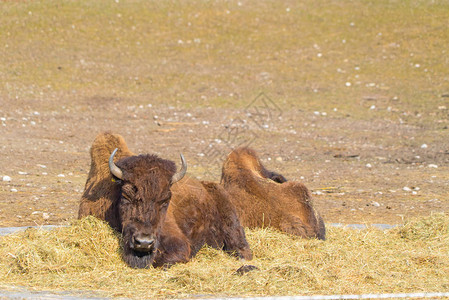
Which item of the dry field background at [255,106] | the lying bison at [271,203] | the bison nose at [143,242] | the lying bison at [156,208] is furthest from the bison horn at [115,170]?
the lying bison at [271,203]

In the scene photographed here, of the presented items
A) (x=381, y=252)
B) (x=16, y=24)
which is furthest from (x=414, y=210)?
(x=16, y=24)

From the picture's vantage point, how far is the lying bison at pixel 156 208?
6.89 metres

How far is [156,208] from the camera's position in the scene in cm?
702

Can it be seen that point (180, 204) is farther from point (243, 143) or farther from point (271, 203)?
point (243, 143)

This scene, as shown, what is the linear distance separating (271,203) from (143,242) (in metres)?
2.59

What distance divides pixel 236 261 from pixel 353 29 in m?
23.7

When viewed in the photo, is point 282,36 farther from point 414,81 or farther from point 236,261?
point 236,261

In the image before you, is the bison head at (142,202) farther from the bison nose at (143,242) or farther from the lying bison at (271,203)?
the lying bison at (271,203)

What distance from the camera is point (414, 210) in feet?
37.1

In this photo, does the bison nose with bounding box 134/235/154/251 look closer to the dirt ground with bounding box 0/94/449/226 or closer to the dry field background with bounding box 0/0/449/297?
the dry field background with bounding box 0/0/449/297

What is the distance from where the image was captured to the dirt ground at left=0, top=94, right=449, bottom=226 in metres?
11.5

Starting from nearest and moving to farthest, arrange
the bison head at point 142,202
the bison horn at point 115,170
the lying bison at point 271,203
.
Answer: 1. the bison head at point 142,202
2. the bison horn at point 115,170
3. the lying bison at point 271,203

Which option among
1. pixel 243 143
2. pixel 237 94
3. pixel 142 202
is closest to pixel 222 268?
pixel 142 202

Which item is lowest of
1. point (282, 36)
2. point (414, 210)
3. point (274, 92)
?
point (414, 210)
